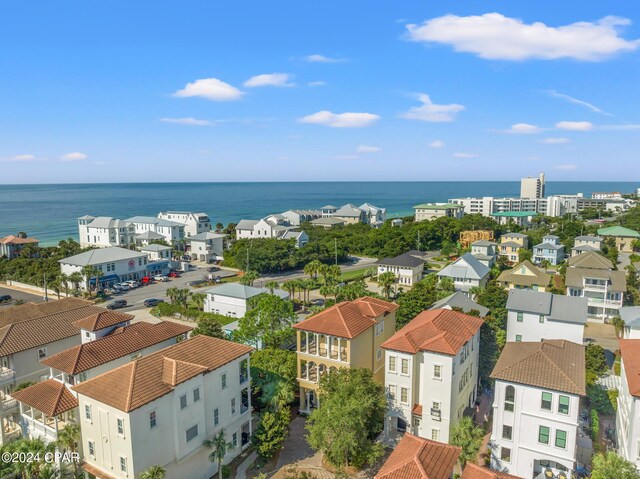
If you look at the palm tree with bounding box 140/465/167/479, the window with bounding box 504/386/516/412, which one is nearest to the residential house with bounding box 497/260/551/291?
the window with bounding box 504/386/516/412

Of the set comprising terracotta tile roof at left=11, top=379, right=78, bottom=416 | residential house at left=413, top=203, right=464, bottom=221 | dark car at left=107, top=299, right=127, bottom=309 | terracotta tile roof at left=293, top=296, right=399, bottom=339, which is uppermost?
residential house at left=413, top=203, right=464, bottom=221

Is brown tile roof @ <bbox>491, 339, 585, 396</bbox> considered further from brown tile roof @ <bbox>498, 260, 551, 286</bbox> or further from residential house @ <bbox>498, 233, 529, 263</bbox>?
residential house @ <bbox>498, 233, 529, 263</bbox>

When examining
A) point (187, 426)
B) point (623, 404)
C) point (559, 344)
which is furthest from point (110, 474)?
point (623, 404)

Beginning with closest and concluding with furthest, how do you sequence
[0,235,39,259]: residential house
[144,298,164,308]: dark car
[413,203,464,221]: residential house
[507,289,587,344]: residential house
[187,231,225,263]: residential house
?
[507,289,587,344]: residential house < [144,298,164,308]: dark car < [0,235,39,259]: residential house < [187,231,225,263]: residential house < [413,203,464,221]: residential house

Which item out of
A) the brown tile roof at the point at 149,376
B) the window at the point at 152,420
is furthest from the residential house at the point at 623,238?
the window at the point at 152,420

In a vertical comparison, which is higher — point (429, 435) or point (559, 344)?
point (559, 344)

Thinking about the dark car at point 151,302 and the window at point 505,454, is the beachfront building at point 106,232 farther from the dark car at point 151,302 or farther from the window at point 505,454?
the window at point 505,454

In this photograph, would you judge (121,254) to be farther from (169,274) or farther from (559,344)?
(559,344)
